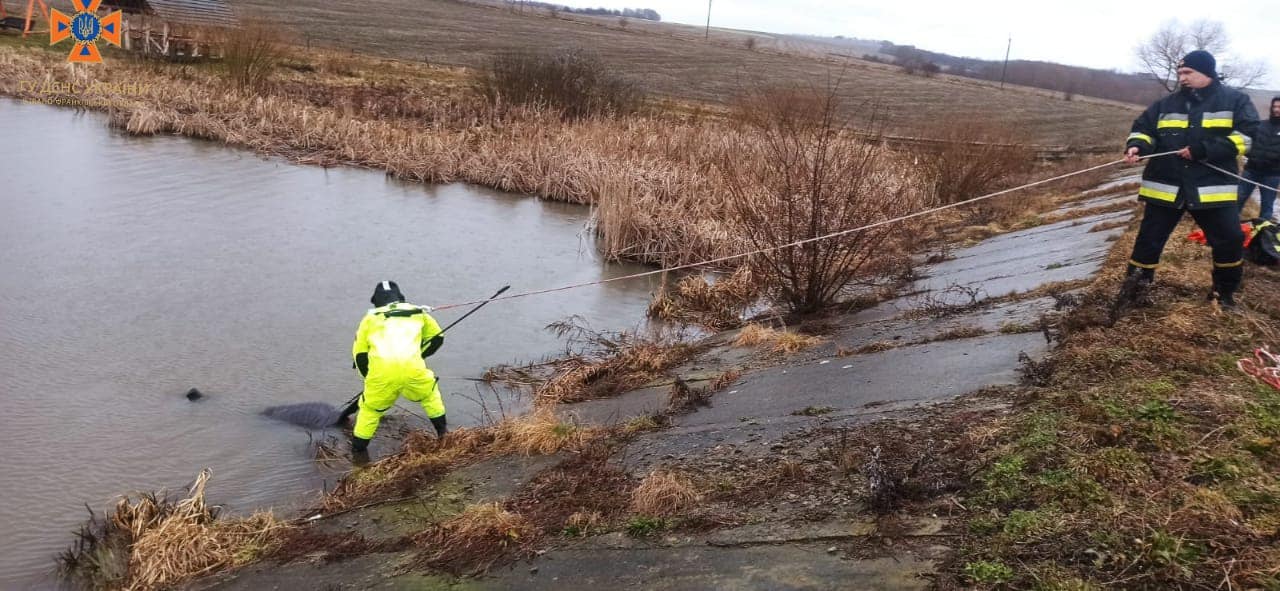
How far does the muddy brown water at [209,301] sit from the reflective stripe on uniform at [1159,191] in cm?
548

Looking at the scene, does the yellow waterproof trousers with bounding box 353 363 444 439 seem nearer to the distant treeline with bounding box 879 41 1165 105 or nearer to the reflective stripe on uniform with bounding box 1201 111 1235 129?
the reflective stripe on uniform with bounding box 1201 111 1235 129

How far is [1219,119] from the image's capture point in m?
A: 5.82

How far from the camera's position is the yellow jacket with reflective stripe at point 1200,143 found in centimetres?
575

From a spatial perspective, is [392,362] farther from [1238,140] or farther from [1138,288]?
[1238,140]

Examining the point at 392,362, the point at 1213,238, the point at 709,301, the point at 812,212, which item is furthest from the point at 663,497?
the point at 709,301

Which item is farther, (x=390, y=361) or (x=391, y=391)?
(x=391, y=391)

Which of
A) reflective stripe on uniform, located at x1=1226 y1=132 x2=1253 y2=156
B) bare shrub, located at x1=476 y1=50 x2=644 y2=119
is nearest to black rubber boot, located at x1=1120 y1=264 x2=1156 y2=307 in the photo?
reflective stripe on uniform, located at x1=1226 y1=132 x2=1253 y2=156

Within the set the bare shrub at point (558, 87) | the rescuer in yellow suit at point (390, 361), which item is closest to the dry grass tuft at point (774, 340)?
the rescuer in yellow suit at point (390, 361)

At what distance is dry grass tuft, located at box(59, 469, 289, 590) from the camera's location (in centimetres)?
484

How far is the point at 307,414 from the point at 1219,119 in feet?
22.7

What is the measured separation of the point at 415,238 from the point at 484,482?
26.9 feet

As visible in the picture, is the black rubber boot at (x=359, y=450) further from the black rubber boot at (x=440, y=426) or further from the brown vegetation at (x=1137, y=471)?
the brown vegetation at (x=1137, y=471)

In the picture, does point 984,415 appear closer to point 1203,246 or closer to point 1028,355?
point 1028,355

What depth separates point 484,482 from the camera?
18.7 ft
